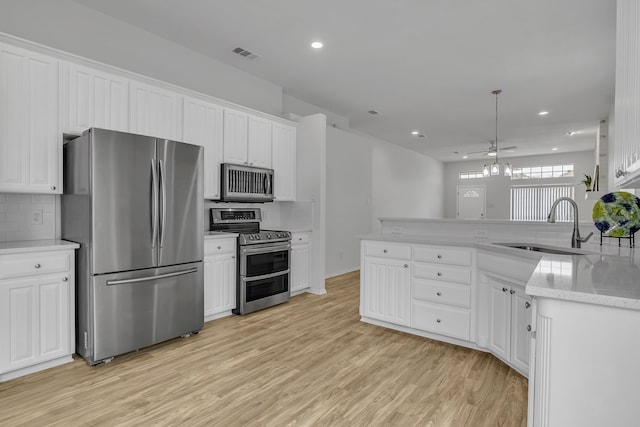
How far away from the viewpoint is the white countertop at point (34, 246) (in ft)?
7.38

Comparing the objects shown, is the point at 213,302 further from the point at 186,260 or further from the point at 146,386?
the point at 146,386

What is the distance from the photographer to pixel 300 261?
4664 mm

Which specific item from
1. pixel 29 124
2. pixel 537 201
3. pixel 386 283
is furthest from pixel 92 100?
pixel 537 201

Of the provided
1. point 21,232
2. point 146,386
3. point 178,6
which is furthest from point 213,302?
point 178,6

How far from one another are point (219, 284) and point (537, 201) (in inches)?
421

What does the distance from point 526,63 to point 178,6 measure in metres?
3.92

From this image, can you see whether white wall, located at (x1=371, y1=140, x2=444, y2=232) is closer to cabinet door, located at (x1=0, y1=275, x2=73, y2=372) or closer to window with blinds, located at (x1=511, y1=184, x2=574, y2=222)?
window with blinds, located at (x1=511, y1=184, x2=574, y2=222)

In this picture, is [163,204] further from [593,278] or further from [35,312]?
[593,278]

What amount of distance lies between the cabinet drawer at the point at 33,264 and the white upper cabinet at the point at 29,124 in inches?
20.0

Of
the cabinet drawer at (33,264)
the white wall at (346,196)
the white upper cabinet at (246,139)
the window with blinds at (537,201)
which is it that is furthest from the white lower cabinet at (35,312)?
the window with blinds at (537,201)

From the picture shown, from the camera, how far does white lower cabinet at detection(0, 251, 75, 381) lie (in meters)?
2.25

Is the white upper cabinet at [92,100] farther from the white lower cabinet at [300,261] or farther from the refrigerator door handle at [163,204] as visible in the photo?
the white lower cabinet at [300,261]

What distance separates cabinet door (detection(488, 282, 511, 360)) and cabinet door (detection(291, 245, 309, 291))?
2.52 m

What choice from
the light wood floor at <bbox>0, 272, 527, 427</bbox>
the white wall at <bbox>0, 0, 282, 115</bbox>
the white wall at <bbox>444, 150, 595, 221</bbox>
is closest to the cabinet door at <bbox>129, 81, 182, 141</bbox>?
the white wall at <bbox>0, 0, 282, 115</bbox>
